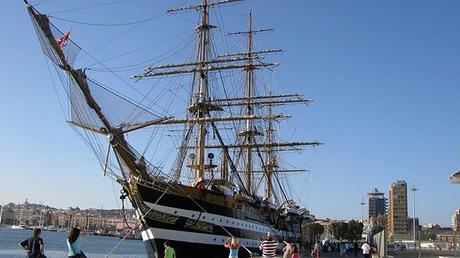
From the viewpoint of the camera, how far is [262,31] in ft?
190

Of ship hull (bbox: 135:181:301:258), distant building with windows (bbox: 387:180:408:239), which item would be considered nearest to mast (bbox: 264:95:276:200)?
ship hull (bbox: 135:181:301:258)

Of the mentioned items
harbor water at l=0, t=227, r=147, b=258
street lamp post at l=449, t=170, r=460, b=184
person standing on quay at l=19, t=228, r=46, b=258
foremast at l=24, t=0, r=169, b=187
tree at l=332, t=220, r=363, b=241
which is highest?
foremast at l=24, t=0, r=169, b=187

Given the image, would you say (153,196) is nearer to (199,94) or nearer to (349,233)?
(199,94)

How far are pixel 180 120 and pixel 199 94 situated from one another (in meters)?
2.82

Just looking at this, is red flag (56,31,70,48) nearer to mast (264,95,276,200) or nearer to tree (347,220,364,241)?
mast (264,95,276,200)

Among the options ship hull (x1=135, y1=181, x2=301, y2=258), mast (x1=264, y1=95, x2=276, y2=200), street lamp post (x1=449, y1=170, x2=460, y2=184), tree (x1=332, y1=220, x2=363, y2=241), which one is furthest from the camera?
tree (x1=332, y1=220, x2=363, y2=241)

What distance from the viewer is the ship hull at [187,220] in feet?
91.8

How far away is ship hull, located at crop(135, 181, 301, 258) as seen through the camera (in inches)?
1102

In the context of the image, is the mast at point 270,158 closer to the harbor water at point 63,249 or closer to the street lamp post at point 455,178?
the harbor water at point 63,249

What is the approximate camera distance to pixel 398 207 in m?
153

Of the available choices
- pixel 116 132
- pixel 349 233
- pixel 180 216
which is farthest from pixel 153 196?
pixel 349 233

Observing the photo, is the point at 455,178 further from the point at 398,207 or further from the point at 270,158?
the point at 398,207

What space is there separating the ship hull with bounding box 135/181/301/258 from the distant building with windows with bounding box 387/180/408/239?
12461 cm

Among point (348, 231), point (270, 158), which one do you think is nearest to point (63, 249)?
point (270, 158)
